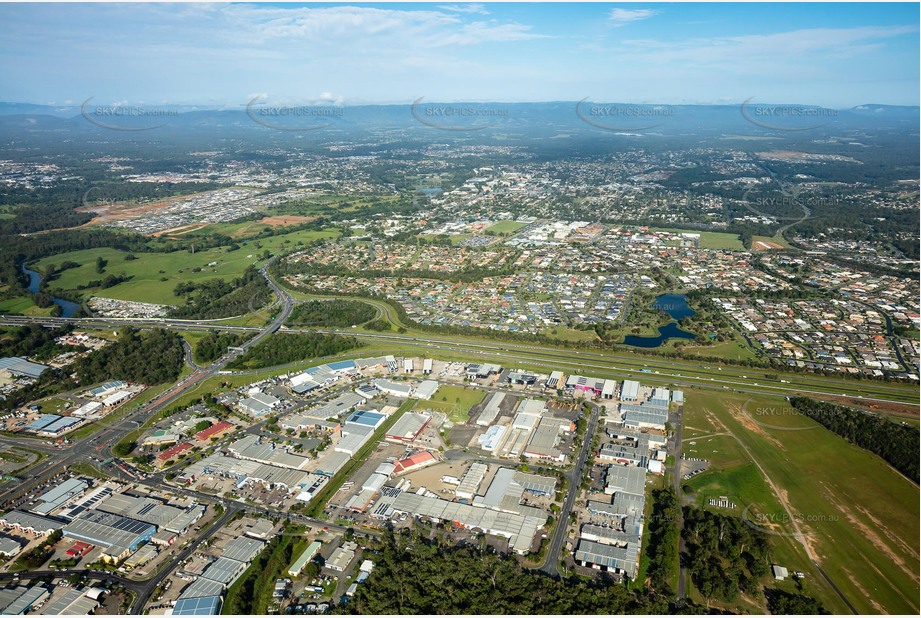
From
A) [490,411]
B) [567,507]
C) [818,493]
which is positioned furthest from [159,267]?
[818,493]

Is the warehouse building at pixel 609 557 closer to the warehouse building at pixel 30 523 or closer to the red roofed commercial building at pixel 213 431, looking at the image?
the red roofed commercial building at pixel 213 431

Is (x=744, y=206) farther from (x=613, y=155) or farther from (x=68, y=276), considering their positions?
(x=68, y=276)

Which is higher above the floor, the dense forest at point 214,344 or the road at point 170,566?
the dense forest at point 214,344

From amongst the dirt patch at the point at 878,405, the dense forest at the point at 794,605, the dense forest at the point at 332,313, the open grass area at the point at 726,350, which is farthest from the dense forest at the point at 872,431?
the dense forest at the point at 332,313

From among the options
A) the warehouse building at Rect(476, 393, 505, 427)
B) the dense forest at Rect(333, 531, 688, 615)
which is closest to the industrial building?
the dense forest at Rect(333, 531, 688, 615)

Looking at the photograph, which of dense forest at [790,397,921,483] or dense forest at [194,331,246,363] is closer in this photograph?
dense forest at [790,397,921,483]

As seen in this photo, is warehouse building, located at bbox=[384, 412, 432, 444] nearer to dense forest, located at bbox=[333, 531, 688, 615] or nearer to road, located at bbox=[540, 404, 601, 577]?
dense forest, located at bbox=[333, 531, 688, 615]

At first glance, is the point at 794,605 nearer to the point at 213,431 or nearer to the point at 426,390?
the point at 426,390

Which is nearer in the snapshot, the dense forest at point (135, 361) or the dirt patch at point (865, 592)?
the dirt patch at point (865, 592)
